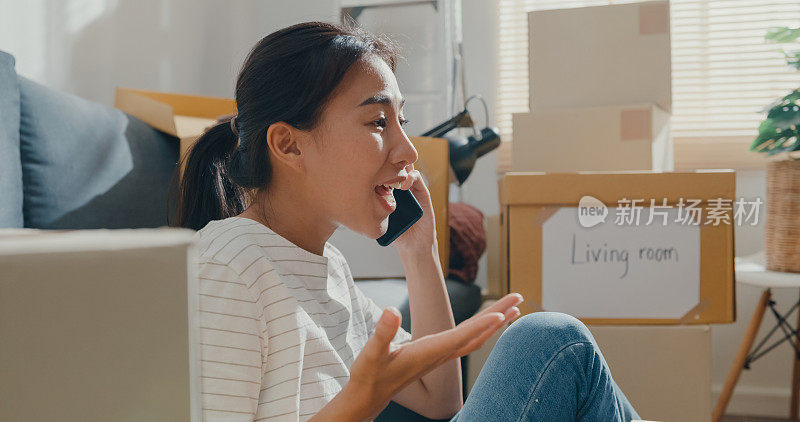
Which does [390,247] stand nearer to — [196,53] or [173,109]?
[173,109]

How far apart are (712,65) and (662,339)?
126 cm

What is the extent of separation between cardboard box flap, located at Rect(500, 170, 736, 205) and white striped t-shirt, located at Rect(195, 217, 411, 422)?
52cm

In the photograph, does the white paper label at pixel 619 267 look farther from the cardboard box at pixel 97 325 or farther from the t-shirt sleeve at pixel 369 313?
the cardboard box at pixel 97 325

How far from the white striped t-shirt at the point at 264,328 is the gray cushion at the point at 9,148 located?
377 millimetres

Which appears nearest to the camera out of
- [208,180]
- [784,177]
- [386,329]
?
[386,329]

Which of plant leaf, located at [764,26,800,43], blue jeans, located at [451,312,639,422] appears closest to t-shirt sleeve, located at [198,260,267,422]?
blue jeans, located at [451,312,639,422]

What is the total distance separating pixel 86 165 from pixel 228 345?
0.65 meters

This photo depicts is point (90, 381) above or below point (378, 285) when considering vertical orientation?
above

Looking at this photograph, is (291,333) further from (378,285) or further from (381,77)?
(378,285)

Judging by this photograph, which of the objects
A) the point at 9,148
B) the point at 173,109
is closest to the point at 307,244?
the point at 9,148

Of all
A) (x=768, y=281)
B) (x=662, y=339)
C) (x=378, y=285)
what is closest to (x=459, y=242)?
(x=378, y=285)

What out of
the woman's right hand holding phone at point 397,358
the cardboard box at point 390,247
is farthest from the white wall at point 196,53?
the woman's right hand holding phone at point 397,358

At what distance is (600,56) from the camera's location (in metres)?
1.43

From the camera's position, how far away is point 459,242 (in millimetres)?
1614
